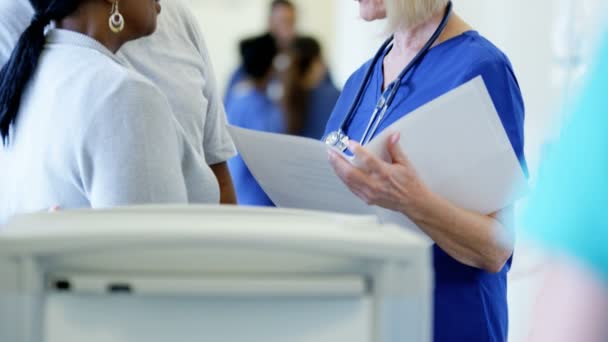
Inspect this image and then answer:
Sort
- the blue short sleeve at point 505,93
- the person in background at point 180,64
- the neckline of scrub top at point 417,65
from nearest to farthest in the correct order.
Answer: the blue short sleeve at point 505,93 → the neckline of scrub top at point 417,65 → the person in background at point 180,64

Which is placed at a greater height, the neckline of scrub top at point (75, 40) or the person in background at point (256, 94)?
the neckline of scrub top at point (75, 40)

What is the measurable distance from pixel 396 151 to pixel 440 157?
80mm

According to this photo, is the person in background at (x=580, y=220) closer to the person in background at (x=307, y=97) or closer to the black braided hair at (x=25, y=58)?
the black braided hair at (x=25, y=58)

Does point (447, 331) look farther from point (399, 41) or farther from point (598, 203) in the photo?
point (598, 203)

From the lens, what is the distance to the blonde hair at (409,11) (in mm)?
1614

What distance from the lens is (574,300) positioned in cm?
55

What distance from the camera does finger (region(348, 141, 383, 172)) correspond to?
137 centimetres

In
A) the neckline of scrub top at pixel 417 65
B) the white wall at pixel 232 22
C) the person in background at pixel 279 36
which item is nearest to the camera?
the neckline of scrub top at pixel 417 65

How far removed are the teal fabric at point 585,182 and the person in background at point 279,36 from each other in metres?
3.75

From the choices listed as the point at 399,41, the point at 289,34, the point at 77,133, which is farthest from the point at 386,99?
the point at 289,34

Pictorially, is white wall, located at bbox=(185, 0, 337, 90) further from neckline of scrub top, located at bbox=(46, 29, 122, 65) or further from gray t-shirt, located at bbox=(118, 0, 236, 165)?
neckline of scrub top, located at bbox=(46, 29, 122, 65)

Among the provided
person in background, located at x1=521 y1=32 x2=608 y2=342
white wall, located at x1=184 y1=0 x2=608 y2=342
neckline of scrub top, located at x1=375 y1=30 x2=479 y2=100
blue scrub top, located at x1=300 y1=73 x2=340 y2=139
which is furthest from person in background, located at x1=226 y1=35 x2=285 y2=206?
person in background, located at x1=521 y1=32 x2=608 y2=342

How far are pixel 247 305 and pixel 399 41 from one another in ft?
3.59

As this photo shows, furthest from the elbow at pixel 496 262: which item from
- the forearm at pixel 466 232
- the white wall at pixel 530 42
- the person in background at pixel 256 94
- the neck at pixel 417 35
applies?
the person in background at pixel 256 94
